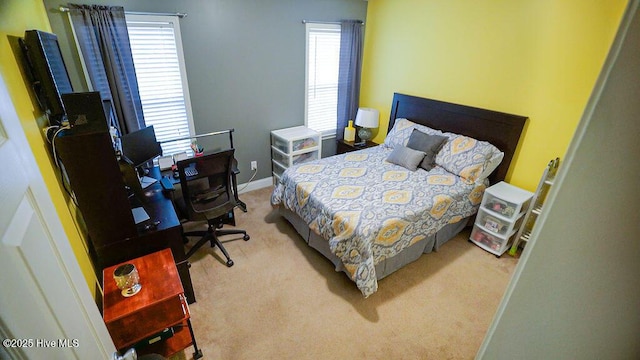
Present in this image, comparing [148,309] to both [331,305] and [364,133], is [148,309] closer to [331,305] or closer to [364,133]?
[331,305]

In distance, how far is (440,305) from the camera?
219 centimetres

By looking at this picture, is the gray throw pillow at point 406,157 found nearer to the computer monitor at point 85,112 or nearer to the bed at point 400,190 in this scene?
the bed at point 400,190

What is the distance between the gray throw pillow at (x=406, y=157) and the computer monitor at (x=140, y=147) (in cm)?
251

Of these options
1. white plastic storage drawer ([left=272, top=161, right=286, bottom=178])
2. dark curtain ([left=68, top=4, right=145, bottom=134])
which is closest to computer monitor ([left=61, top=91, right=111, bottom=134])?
dark curtain ([left=68, top=4, right=145, bottom=134])

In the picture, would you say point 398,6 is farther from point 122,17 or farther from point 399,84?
point 122,17

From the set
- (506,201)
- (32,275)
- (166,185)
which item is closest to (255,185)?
(166,185)

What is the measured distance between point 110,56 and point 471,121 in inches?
144

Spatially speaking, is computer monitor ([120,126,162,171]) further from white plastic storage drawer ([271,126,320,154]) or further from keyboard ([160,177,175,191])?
white plastic storage drawer ([271,126,320,154])

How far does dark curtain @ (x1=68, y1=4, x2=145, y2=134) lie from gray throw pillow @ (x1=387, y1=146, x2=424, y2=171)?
2765mm

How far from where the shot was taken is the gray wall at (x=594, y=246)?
0.36 meters

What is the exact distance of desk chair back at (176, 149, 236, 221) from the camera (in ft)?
7.31

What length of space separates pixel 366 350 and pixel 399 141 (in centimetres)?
242

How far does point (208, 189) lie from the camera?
2408 mm

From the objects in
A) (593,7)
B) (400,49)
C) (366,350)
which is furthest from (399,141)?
(366,350)
